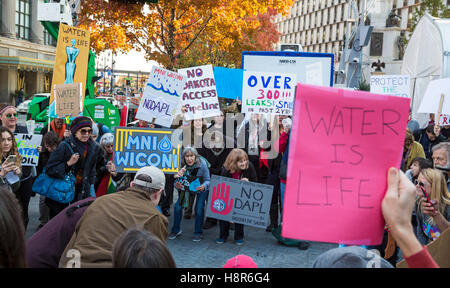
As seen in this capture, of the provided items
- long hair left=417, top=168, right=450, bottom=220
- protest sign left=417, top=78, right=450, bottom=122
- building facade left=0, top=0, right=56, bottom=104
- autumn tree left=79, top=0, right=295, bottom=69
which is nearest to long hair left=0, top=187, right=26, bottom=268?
long hair left=417, top=168, right=450, bottom=220

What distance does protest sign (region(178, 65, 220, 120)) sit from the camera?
834cm

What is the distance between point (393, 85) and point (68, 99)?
293 inches

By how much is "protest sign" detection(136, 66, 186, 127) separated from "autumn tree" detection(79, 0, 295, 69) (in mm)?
9659

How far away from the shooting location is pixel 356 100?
7.11 ft

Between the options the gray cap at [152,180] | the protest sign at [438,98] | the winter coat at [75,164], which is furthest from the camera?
the protest sign at [438,98]

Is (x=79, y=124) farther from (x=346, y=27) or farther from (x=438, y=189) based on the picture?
(x=346, y=27)

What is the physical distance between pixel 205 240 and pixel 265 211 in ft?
3.66

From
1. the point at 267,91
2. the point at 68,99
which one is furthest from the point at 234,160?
the point at 68,99

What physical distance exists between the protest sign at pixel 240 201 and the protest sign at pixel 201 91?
152 centimetres

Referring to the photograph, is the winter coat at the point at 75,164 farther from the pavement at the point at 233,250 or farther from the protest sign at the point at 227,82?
the protest sign at the point at 227,82

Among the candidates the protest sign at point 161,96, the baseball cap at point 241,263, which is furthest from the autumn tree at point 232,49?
the baseball cap at point 241,263

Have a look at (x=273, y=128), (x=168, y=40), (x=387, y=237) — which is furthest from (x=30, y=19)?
(x=387, y=237)

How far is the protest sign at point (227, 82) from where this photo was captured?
1005 cm

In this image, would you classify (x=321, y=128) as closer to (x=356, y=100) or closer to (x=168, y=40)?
(x=356, y=100)
